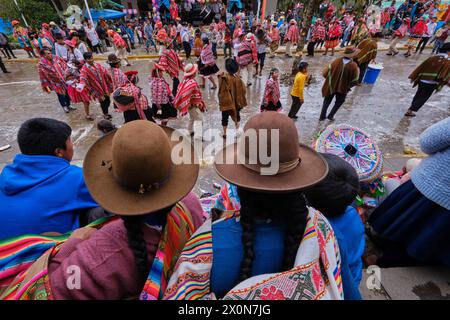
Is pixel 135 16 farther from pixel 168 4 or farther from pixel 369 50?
pixel 369 50

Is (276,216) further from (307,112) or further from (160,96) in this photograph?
(307,112)

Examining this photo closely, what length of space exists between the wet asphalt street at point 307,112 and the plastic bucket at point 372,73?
23cm

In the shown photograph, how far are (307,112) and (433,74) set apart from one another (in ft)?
9.24

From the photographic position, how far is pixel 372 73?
7.65 m

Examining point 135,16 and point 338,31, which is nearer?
point 338,31

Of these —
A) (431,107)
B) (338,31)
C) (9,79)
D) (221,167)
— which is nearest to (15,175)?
(221,167)

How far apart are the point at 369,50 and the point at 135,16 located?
20.3m

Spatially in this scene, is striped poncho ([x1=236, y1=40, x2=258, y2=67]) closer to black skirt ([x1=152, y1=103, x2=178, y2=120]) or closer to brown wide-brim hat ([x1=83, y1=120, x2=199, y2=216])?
black skirt ([x1=152, y1=103, x2=178, y2=120])

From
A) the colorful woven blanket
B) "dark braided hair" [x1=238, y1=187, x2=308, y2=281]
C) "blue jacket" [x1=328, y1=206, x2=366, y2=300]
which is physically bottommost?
"blue jacket" [x1=328, y1=206, x2=366, y2=300]

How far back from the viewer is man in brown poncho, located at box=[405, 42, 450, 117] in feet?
17.1

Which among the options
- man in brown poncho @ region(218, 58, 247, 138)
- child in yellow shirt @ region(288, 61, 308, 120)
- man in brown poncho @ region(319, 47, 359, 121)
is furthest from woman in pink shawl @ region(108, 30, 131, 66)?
man in brown poncho @ region(319, 47, 359, 121)

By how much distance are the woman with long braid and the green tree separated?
1929cm

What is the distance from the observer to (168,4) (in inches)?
743

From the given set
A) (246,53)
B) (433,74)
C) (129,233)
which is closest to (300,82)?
(433,74)
